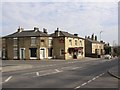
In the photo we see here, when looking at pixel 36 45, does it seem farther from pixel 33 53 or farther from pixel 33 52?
pixel 33 53

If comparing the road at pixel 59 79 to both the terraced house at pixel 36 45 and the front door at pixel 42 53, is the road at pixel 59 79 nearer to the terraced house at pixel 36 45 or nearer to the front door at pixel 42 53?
the front door at pixel 42 53

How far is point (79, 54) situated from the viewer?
79.2 metres

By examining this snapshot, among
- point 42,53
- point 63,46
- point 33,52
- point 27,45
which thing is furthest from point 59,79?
point 63,46

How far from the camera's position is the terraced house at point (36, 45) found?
67625 mm

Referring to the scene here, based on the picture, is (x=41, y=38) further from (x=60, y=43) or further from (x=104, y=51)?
(x=104, y=51)

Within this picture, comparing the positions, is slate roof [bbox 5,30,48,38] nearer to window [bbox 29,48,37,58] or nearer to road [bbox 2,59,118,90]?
window [bbox 29,48,37,58]

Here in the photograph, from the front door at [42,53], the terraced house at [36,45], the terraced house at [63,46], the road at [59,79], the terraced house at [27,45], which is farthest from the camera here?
the terraced house at [63,46]

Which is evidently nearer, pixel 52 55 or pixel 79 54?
pixel 52 55

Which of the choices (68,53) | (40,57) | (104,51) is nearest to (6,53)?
(40,57)

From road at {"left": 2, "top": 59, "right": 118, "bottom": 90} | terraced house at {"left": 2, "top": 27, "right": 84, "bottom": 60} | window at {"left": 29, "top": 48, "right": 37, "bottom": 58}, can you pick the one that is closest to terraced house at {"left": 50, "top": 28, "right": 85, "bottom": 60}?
terraced house at {"left": 2, "top": 27, "right": 84, "bottom": 60}

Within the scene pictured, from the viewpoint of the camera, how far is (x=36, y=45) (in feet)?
221

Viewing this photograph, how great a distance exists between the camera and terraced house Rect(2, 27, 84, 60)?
67.6 m

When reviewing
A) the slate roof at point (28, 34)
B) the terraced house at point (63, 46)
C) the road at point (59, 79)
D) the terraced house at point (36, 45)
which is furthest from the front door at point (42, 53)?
the road at point (59, 79)

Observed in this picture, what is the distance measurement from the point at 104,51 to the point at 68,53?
5048 centimetres
